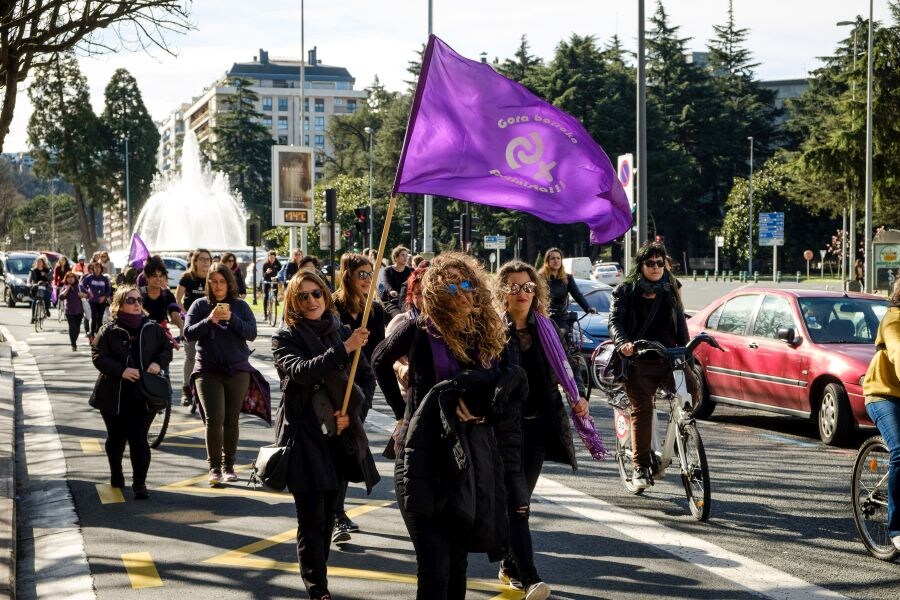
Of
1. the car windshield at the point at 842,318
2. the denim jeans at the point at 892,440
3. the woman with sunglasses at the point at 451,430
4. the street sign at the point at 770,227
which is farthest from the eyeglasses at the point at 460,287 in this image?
the street sign at the point at 770,227

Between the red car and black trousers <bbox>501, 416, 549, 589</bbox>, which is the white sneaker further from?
the red car

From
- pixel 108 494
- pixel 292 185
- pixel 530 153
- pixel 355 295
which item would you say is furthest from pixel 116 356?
pixel 292 185

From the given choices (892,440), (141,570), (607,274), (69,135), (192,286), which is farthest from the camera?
(69,135)

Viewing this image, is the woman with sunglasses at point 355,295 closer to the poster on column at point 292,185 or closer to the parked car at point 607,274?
the poster on column at point 292,185

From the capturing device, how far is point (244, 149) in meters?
110

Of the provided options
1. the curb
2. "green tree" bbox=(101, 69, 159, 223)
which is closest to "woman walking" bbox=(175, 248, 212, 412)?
the curb

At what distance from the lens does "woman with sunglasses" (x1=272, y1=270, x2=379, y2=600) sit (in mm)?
5234

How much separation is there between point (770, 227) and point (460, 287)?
70025 millimetres

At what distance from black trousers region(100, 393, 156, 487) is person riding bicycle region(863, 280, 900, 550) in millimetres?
4855

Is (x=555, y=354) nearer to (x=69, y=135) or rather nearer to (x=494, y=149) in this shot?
(x=494, y=149)

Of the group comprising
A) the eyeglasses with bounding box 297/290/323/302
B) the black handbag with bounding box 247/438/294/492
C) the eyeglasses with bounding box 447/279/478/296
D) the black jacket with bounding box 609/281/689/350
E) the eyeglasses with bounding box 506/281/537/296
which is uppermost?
the eyeglasses with bounding box 447/279/478/296

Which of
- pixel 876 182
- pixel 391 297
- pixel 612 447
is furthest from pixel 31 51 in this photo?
pixel 876 182

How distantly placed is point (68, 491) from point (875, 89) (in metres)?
37.0

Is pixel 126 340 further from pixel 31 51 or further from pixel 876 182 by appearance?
pixel 876 182
